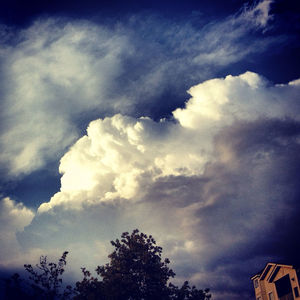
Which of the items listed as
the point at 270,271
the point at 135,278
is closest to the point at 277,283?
the point at 270,271

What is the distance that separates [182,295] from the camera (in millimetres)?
27250

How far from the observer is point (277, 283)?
137ft

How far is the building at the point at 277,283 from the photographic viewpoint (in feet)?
119

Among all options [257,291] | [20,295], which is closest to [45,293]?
[20,295]

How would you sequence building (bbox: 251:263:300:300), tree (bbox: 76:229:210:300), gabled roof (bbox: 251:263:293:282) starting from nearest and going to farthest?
tree (bbox: 76:229:210:300)
building (bbox: 251:263:300:300)
gabled roof (bbox: 251:263:293:282)

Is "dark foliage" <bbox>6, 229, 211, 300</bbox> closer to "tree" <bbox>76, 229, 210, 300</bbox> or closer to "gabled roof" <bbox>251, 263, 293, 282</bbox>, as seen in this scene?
"tree" <bbox>76, 229, 210, 300</bbox>

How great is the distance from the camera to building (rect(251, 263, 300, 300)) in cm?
3638

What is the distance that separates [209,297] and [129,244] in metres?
11.0

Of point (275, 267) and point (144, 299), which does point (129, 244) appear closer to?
point (144, 299)

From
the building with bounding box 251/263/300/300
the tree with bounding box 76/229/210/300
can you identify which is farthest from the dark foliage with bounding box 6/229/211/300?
the building with bounding box 251/263/300/300

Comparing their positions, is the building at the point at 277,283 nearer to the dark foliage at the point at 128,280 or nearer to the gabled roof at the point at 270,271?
the gabled roof at the point at 270,271

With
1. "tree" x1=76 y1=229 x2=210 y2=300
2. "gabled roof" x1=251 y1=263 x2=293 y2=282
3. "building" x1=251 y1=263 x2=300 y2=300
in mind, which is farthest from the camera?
"gabled roof" x1=251 y1=263 x2=293 y2=282

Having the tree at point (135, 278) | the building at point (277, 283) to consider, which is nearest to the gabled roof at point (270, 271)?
the building at point (277, 283)

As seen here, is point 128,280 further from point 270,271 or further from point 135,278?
point 270,271
